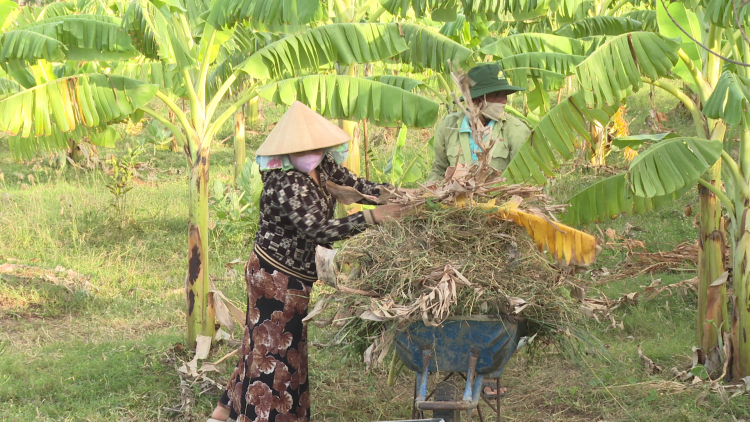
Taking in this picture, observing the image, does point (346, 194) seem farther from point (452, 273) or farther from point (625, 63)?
point (625, 63)

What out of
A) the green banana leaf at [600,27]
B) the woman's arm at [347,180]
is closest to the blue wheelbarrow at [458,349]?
the woman's arm at [347,180]

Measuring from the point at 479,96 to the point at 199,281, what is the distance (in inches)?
102

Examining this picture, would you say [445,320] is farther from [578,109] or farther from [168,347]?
[168,347]

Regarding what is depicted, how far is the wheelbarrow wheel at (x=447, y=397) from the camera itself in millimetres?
3489

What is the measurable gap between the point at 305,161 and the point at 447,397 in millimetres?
1357

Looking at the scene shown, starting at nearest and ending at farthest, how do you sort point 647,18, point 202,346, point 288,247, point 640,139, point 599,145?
point 288,247 < point 640,139 < point 202,346 < point 647,18 < point 599,145

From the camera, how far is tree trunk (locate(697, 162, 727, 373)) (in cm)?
530

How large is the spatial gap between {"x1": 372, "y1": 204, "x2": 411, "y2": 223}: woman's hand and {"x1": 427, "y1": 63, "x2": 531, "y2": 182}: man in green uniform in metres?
0.93

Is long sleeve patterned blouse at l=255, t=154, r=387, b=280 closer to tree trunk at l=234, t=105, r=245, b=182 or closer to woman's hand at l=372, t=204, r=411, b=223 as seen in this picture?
woman's hand at l=372, t=204, r=411, b=223

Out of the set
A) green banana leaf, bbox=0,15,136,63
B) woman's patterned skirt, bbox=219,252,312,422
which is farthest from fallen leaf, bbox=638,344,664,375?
green banana leaf, bbox=0,15,136,63

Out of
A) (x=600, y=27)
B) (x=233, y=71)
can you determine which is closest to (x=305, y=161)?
(x=233, y=71)

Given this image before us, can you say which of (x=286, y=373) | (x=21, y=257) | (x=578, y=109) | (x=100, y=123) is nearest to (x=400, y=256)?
(x=286, y=373)

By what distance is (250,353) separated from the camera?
4227 millimetres

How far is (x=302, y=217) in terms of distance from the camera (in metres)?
3.77
